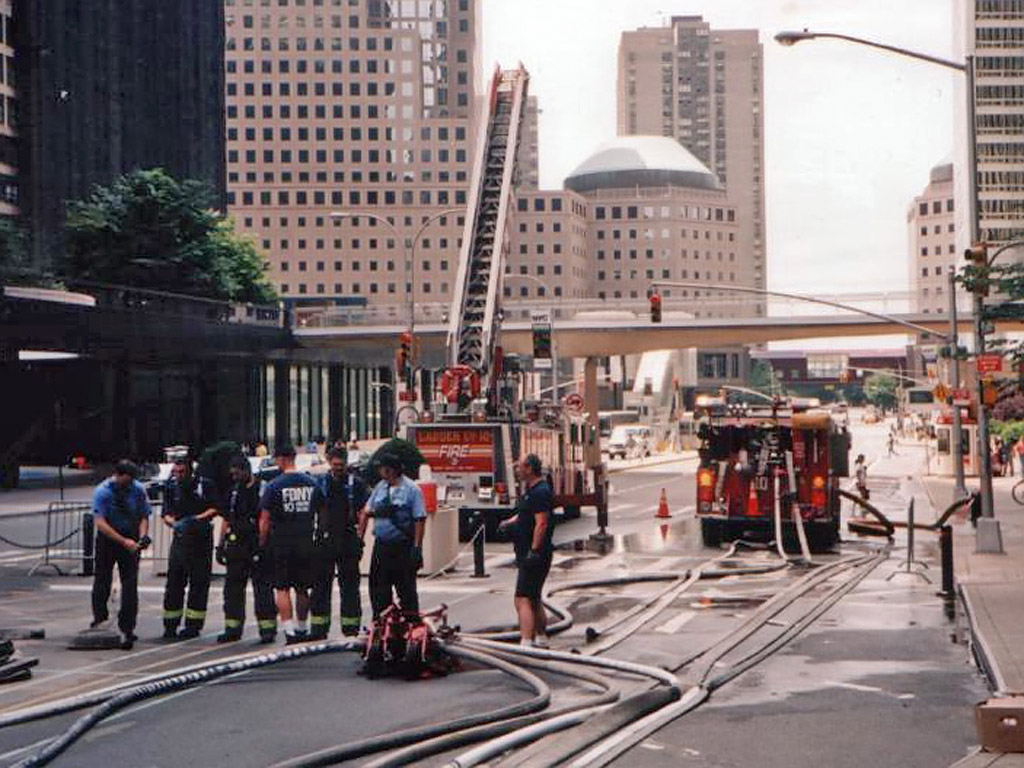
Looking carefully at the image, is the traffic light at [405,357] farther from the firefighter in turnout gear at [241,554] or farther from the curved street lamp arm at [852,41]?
the firefighter in turnout gear at [241,554]

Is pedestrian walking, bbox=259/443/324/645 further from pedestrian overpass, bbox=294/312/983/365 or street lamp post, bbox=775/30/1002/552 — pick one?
pedestrian overpass, bbox=294/312/983/365

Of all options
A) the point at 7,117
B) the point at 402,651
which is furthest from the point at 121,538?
the point at 7,117

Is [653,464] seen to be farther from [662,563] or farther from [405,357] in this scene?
[662,563]

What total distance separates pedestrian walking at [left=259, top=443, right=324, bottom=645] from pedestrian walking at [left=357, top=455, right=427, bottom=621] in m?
0.78

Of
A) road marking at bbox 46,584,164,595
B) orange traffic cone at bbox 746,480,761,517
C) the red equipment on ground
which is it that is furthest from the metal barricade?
orange traffic cone at bbox 746,480,761,517

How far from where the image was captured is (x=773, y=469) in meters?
28.7

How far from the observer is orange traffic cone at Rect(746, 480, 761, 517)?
28.8m

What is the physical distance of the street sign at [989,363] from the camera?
28359 mm

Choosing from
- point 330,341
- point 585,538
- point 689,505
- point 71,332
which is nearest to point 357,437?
point 330,341

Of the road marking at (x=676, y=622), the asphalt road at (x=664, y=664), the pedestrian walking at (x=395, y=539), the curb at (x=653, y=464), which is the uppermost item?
the pedestrian walking at (x=395, y=539)

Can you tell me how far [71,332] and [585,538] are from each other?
34091 millimetres

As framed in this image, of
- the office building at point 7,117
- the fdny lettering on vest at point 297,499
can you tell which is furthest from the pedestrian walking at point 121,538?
the office building at point 7,117

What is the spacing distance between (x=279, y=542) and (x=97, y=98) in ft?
275

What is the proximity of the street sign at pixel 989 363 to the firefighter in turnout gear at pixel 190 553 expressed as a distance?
16.8 meters
